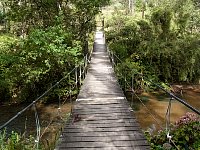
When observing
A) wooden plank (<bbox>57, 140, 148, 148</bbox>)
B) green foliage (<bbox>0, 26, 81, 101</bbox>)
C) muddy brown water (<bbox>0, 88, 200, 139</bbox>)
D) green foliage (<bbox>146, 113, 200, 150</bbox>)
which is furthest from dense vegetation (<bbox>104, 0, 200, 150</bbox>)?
wooden plank (<bbox>57, 140, 148, 148</bbox>)

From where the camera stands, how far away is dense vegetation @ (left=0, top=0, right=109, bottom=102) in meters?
11.4

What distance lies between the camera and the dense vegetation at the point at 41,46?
1140 cm

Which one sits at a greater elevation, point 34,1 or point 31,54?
point 34,1

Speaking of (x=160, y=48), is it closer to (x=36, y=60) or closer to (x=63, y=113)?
(x=36, y=60)

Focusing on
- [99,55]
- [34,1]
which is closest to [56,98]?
[99,55]

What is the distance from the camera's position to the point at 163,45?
53.4ft

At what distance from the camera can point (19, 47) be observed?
12.7m

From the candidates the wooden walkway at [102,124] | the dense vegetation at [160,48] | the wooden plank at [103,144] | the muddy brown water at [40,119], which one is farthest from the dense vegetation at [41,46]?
the wooden plank at [103,144]

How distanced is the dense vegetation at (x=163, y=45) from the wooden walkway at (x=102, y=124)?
7.58 metres

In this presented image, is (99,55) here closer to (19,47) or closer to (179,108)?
(19,47)

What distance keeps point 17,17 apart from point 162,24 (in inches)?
326

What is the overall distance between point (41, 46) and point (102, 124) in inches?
271

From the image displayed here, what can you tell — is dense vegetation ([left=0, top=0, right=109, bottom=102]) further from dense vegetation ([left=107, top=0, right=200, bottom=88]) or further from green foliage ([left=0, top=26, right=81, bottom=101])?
Answer: dense vegetation ([left=107, top=0, right=200, bottom=88])

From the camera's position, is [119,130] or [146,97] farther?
[146,97]
